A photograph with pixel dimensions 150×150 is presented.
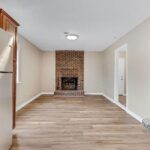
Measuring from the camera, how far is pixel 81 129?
3.40m

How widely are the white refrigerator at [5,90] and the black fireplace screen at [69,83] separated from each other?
21.4 ft

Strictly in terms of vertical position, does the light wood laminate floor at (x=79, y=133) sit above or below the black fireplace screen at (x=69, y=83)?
below

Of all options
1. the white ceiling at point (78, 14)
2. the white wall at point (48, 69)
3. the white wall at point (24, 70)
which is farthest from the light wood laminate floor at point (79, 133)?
the white wall at point (48, 69)

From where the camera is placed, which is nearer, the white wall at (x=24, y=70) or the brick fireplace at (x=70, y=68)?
the white wall at (x=24, y=70)

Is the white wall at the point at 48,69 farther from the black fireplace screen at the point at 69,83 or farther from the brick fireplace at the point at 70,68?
the black fireplace screen at the point at 69,83

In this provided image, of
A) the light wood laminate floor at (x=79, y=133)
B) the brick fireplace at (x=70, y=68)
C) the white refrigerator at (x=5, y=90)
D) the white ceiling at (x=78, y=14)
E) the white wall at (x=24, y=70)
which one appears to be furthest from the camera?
the brick fireplace at (x=70, y=68)

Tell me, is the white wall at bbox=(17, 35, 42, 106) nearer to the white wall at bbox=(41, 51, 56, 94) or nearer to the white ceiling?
the white ceiling

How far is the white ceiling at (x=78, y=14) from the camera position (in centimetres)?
287

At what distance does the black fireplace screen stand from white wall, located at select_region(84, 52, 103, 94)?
0.57 m

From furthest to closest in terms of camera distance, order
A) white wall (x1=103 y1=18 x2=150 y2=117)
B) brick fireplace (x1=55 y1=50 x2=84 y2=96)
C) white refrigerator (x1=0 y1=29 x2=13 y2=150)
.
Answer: brick fireplace (x1=55 y1=50 x2=84 y2=96) → white wall (x1=103 y1=18 x2=150 y2=117) → white refrigerator (x1=0 y1=29 x2=13 y2=150)

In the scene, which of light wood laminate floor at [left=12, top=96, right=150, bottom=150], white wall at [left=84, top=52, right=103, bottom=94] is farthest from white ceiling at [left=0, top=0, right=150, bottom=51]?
white wall at [left=84, top=52, right=103, bottom=94]

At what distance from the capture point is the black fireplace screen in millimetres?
8962

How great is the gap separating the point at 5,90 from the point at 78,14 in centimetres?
217

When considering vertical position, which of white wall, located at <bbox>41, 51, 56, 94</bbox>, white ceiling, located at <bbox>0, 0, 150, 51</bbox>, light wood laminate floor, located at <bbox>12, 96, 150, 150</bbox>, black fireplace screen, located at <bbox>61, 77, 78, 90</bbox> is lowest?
light wood laminate floor, located at <bbox>12, 96, 150, 150</bbox>
